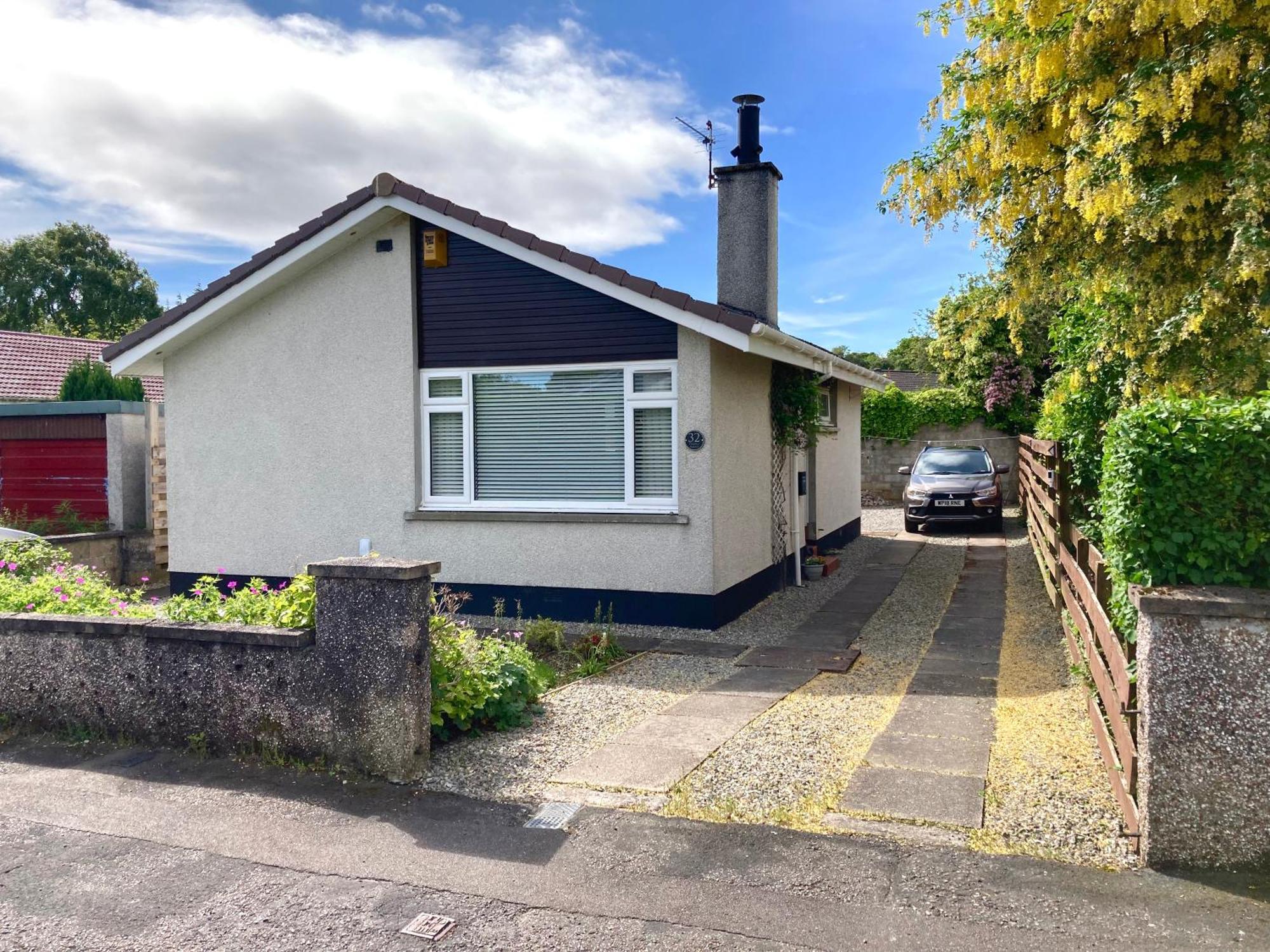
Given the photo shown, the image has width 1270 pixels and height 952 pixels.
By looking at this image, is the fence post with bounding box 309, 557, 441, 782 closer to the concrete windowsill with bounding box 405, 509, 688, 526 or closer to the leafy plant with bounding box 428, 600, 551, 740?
the leafy plant with bounding box 428, 600, 551, 740

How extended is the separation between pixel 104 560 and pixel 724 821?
462 inches

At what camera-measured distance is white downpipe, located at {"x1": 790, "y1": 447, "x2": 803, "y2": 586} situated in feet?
39.5

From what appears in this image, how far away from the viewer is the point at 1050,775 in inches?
194

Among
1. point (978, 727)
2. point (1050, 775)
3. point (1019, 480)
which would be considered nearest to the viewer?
point (1050, 775)

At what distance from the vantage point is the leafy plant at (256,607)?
5.49 meters

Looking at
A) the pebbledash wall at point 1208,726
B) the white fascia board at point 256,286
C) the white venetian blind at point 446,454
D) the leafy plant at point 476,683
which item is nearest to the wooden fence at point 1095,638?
the pebbledash wall at point 1208,726

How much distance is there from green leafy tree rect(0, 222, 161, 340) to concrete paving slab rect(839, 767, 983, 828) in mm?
54310

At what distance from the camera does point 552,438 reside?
975cm

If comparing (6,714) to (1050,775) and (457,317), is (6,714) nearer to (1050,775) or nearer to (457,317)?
(457,317)

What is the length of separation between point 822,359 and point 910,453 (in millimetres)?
13028

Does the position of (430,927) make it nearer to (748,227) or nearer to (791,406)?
(791,406)

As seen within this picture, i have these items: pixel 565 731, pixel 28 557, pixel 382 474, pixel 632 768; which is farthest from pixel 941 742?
pixel 28 557

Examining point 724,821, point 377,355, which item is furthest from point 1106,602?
point 377,355

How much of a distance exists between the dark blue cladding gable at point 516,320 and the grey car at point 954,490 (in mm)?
10339
